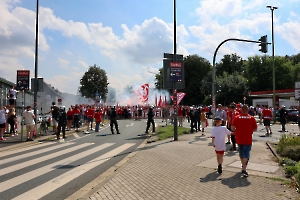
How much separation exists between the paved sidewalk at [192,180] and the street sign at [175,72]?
5.25 m

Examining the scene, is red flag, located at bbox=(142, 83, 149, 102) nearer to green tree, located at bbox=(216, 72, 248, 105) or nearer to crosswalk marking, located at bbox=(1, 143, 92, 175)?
green tree, located at bbox=(216, 72, 248, 105)

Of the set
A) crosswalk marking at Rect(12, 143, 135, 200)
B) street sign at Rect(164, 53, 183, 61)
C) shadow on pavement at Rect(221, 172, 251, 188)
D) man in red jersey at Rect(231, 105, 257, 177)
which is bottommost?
crosswalk marking at Rect(12, 143, 135, 200)

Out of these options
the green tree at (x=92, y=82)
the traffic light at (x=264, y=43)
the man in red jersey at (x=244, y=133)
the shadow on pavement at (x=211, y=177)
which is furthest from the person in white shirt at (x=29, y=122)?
the green tree at (x=92, y=82)

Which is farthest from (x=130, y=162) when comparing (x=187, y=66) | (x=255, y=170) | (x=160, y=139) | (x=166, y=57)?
(x=187, y=66)

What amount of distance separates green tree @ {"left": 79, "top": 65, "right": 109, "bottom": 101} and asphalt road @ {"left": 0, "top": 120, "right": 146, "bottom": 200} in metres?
41.3

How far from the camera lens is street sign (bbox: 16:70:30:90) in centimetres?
1552

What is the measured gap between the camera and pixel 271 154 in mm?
10414

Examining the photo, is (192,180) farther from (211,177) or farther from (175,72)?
(175,72)

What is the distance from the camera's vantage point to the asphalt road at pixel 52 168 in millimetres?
6454

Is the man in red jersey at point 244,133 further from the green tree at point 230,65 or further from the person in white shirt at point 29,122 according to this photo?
the green tree at point 230,65

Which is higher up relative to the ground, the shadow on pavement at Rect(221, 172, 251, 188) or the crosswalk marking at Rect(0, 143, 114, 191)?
the shadow on pavement at Rect(221, 172, 251, 188)

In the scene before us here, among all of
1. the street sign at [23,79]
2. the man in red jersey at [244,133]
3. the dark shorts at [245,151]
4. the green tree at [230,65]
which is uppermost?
the green tree at [230,65]

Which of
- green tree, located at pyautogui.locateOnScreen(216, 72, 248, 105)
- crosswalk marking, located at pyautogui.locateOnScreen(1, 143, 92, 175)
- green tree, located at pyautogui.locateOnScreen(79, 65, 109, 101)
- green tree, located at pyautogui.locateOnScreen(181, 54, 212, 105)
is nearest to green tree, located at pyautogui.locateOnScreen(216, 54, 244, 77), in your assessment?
green tree, located at pyautogui.locateOnScreen(181, 54, 212, 105)

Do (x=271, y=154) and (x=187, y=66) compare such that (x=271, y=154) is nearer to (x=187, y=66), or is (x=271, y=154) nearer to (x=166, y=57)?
(x=166, y=57)
